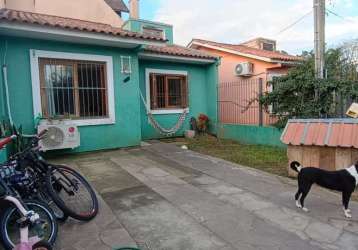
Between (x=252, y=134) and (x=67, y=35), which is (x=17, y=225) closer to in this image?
(x=67, y=35)

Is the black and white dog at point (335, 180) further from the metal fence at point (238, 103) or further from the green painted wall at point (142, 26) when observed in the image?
the green painted wall at point (142, 26)

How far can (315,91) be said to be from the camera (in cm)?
600

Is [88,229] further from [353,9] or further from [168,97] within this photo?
[353,9]

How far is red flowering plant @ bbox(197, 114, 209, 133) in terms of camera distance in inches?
380

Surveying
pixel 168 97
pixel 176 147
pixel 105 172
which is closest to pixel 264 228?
pixel 105 172

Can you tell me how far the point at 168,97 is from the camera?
364 inches

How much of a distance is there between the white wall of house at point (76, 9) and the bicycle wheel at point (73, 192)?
967 cm

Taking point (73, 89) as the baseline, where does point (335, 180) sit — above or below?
below

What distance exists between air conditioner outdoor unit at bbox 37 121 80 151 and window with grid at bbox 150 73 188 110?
10.9ft

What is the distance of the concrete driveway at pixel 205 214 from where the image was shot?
2549mm

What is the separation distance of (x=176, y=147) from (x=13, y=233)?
17.4 ft

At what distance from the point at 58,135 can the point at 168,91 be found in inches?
171

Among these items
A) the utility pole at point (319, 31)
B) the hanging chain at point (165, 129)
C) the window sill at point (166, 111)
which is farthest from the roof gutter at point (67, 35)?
the utility pole at point (319, 31)

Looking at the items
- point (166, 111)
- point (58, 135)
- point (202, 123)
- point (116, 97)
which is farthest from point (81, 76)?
point (202, 123)
